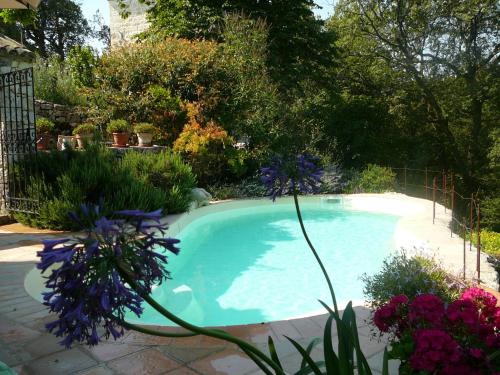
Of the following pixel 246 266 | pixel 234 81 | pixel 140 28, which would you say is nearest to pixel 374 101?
pixel 234 81

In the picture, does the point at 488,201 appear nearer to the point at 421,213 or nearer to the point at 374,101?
the point at 374,101

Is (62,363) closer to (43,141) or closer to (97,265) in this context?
(97,265)

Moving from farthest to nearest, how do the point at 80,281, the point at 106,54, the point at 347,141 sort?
the point at 347,141, the point at 106,54, the point at 80,281

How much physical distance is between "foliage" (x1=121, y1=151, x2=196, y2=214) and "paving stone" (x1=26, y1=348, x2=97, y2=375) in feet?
16.8

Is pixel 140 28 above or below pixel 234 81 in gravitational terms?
above

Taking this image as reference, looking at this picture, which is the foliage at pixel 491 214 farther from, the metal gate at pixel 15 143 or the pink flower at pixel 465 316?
Answer: the pink flower at pixel 465 316

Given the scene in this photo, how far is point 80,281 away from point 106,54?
13.0 metres

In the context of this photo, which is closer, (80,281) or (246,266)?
(80,281)

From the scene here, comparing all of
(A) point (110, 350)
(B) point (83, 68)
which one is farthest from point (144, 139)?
(A) point (110, 350)

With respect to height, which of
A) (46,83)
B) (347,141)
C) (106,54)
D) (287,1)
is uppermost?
(287,1)

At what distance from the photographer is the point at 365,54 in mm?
16688

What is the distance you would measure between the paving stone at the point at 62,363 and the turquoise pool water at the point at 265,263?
141cm

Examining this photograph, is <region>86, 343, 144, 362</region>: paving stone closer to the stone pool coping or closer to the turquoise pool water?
the stone pool coping

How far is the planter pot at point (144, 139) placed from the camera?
417 inches
